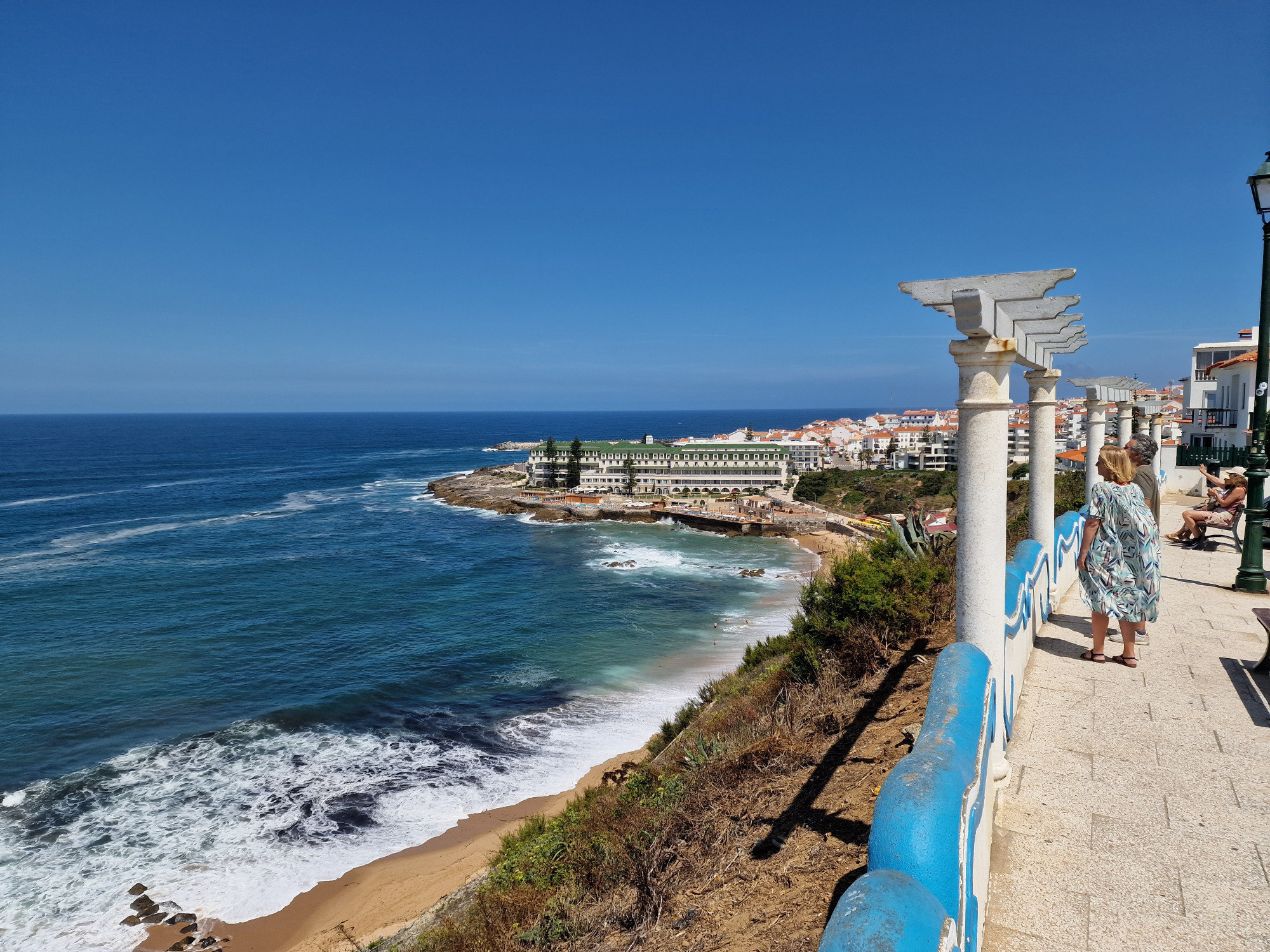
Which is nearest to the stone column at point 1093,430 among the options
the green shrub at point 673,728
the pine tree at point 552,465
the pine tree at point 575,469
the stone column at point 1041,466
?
the stone column at point 1041,466

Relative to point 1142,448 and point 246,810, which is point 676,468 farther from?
point 1142,448

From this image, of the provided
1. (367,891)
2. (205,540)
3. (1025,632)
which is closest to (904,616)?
(1025,632)

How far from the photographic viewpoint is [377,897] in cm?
1062

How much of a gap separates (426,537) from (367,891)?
3537 cm

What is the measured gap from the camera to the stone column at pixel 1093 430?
9.54 m

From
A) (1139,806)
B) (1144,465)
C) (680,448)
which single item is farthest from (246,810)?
(680,448)

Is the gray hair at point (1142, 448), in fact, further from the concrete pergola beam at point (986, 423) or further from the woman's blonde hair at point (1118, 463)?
the concrete pergola beam at point (986, 423)

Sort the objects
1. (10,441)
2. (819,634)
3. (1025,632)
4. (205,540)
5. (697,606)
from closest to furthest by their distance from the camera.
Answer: (1025,632) < (819,634) < (697,606) < (205,540) < (10,441)

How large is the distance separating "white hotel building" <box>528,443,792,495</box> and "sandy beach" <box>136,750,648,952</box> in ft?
183

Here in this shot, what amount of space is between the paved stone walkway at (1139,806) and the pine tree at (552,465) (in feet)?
218

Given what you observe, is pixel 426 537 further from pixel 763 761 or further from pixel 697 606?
pixel 763 761

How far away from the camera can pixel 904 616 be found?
286 inches

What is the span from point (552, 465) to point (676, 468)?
12.5 meters

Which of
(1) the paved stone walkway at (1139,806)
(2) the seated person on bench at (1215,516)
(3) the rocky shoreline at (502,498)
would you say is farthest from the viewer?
(3) the rocky shoreline at (502,498)
